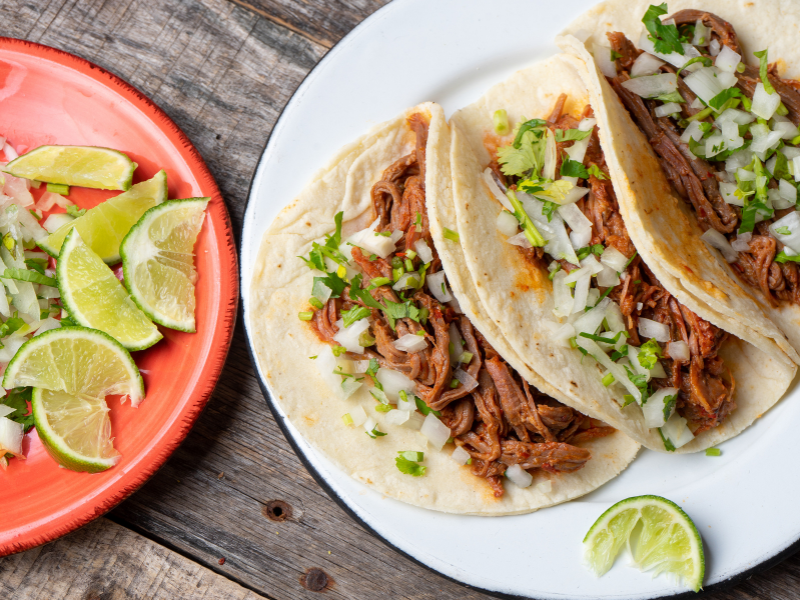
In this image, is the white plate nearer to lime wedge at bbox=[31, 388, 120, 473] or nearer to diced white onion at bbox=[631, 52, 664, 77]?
diced white onion at bbox=[631, 52, 664, 77]

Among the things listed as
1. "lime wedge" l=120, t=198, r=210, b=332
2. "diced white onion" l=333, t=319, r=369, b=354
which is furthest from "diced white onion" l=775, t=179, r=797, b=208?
"lime wedge" l=120, t=198, r=210, b=332

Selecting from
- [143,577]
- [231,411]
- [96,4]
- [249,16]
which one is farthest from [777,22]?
[143,577]

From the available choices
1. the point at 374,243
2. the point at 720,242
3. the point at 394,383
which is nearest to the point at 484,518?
the point at 394,383

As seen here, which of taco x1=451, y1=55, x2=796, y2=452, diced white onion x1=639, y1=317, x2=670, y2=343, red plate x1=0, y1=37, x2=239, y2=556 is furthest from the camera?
red plate x1=0, y1=37, x2=239, y2=556

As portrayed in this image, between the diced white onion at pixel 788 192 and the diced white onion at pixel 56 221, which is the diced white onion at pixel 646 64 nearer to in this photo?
the diced white onion at pixel 788 192

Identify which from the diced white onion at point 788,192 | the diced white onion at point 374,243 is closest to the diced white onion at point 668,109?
the diced white onion at point 788,192

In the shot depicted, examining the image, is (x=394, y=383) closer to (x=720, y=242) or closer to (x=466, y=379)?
(x=466, y=379)

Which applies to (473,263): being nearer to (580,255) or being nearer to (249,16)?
(580,255)
